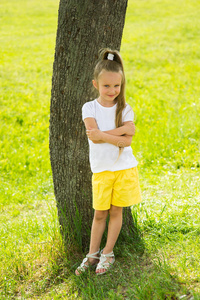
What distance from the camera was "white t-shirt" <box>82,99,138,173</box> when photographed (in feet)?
9.61

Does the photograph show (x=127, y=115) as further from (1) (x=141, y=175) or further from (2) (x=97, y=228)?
(1) (x=141, y=175)

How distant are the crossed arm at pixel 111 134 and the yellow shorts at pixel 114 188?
0.82ft

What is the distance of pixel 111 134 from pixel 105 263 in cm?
108

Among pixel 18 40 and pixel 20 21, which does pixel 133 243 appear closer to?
pixel 18 40

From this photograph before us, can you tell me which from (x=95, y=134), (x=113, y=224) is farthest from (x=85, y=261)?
(x=95, y=134)

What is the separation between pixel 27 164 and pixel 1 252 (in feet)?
11.5

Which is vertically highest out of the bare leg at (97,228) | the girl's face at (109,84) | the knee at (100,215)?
the girl's face at (109,84)

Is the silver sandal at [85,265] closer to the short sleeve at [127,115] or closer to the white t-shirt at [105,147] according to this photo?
the white t-shirt at [105,147]

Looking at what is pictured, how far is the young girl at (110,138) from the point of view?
9.45ft

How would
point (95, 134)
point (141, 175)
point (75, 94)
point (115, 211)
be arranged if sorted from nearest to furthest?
point (95, 134), point (115, 211), point (75, 94), point (141, 175)

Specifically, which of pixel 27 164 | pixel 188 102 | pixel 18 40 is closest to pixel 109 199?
pixel 27 164

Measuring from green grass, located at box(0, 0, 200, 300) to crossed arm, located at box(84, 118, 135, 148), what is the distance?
2.95 feet

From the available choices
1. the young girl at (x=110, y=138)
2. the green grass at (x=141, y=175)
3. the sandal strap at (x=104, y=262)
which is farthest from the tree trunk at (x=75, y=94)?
the sandal strap at (x=104, y=262)

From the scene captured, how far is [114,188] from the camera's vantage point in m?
3.01
